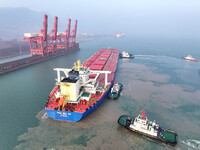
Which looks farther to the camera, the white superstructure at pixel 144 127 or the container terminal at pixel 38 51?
the container terminal at pixel 38 51

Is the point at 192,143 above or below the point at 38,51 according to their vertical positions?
below

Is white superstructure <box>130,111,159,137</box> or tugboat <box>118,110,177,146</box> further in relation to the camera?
white superstructure <box>130,111,159,137</box>

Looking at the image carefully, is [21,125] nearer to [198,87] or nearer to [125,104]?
[125,104]

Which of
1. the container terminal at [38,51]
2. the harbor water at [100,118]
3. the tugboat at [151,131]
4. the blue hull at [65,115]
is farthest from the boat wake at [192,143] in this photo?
the container terminal at [38,51]

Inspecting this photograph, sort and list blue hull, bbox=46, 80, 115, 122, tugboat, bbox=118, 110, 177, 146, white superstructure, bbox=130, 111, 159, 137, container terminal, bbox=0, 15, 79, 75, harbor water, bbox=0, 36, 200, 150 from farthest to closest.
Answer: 1. container terminal, bbox=0, 15, 79, 75
2. blue hull, bbox=46, 80, 115, 122
3. white superstructure, bbox=130, 111, 159, 137
4. tugboat, bbox=118, 110, 177, 146
5. harbor water, bbox=0, 36, 200, 150

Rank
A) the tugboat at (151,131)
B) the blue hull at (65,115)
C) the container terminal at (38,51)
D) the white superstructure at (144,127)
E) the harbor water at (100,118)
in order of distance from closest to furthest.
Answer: the harbor water at (100,118) < the tugboat at (151,131) < the white superstructure at (144,127) < the blue hull at (65,115) < the container terminal at (38,51)

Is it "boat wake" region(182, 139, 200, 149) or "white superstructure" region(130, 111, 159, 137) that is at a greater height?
"white superstructure" region(130, 111, 159, 137)

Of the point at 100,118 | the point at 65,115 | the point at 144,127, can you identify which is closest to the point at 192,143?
the point at 144,127

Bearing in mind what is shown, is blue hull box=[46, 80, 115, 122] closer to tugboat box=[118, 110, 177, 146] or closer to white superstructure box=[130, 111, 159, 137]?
tugboat box=[118, 110, 177, 146]

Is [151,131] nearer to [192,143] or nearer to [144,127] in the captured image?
[144,127]

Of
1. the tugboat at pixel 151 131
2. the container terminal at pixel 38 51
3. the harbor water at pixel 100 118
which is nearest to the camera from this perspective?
the harbor water at pixel 100 118

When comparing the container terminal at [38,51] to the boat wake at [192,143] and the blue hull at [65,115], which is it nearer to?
the blue hull at [65,115]

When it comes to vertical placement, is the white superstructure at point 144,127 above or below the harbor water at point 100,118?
above

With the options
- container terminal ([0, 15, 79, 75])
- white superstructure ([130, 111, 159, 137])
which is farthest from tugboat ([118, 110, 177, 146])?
container terminal ([0, 15, 79, 75])
